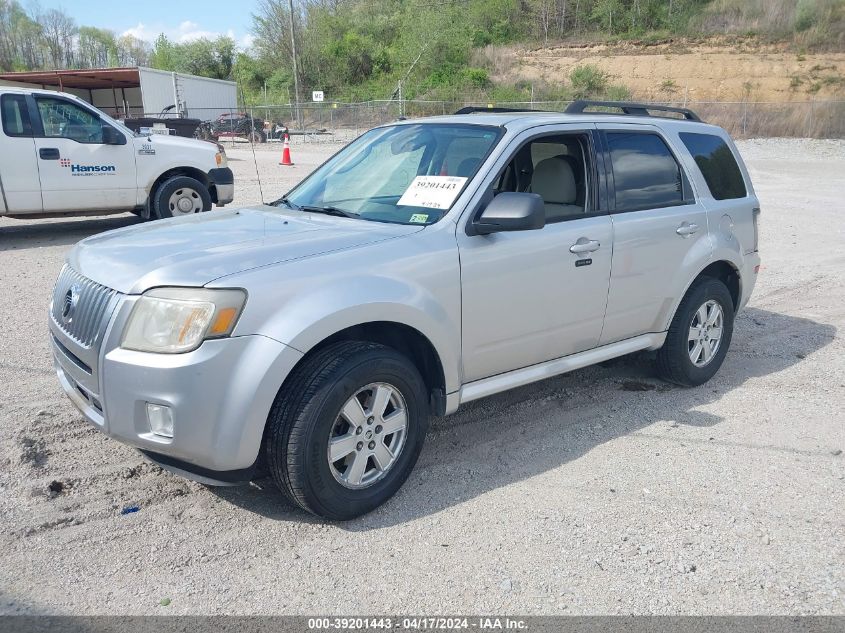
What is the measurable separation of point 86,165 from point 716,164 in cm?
823

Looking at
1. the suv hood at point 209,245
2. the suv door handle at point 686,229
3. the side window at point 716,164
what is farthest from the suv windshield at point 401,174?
the side window at point 716,164

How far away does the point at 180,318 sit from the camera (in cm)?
304

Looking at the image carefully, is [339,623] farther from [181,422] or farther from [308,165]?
[308,165]

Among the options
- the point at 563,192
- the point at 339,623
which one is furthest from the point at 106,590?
the point at 563,192

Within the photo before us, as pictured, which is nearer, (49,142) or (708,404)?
(708,404)

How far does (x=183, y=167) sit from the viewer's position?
10.9 meters

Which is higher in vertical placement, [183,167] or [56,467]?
[183,167]

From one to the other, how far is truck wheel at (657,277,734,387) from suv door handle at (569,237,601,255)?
43.9 inches

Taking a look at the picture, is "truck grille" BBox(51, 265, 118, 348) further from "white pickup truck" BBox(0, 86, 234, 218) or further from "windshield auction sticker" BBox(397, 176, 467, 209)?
"white pickup truck" BBox(0, 86, 234, 218)

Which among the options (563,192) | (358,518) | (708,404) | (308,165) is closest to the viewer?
(358,518)

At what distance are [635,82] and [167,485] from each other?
53764 mm

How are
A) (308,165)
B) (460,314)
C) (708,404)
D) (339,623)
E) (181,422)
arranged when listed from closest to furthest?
(339,623) < (181,422) < (460,314) < (708,404) < (308,165)

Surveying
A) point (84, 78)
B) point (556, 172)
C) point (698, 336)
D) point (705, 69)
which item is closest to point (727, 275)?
point (698, 336)

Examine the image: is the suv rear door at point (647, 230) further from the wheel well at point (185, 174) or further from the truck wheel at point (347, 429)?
the wheel well at point (185, 174)
